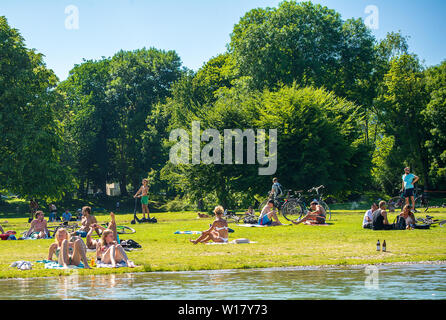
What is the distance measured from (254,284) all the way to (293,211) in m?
19.7

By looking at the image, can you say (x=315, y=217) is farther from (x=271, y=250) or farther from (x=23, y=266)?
(x=23, y=266)

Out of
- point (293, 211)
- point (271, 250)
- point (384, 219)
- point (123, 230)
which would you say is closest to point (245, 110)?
point (293, 211)

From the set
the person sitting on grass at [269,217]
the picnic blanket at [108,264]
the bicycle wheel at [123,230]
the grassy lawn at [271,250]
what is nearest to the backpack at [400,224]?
the grassy lawn at [271,250]

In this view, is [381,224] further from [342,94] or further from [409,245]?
[342,94]

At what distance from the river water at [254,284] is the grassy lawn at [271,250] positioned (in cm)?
90

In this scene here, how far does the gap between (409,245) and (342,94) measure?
51.4m

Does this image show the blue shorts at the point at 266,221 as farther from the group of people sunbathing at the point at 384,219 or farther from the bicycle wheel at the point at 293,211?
the group of people sunbathing at the point at 384,219

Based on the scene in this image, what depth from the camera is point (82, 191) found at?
306 ft

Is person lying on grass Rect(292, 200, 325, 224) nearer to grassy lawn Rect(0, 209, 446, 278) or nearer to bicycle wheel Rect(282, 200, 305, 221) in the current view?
bicycle wheel Rect(282, 200, 305, 221)

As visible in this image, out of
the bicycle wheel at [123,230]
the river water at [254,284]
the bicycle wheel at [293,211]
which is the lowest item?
the river water at [254,284]

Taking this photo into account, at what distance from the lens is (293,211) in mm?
32812

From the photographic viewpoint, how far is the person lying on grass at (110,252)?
16616 millimetres

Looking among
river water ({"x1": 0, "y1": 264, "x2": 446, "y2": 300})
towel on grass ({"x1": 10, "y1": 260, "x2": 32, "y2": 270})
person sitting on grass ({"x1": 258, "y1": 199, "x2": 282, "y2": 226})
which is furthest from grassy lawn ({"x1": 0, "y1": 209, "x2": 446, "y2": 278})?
person sitting on grass ({"x1": 258, "y1": 199, "x2": 282, "y2": 226})
